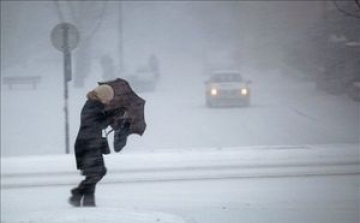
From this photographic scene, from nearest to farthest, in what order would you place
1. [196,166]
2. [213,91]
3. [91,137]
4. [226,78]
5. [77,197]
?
[91,137]
[77,197]
[196,166]
[226,78]
[213,91]

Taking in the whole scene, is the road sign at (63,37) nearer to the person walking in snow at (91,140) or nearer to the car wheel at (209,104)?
the person walking in snow at (91,140)

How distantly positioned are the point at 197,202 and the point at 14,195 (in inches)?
82.4

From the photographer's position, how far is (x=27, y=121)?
36.1 feet

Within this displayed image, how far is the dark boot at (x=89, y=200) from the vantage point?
16.4 ft

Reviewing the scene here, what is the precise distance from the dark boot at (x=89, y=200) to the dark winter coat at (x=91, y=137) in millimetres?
281

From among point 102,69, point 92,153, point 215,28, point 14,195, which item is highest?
point 215,28

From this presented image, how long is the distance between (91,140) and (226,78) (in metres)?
9.35

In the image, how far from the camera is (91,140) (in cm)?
445

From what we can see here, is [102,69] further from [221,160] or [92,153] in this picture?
[92,153]

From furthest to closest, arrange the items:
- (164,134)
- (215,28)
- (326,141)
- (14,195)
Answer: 1. (215,28)
2. (164,134)
3. (326,141)
4. (14,195)

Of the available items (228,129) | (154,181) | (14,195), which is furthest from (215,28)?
(14,195)

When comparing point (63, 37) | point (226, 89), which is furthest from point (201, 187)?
point (226, 89)

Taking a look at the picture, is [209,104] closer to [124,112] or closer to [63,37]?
[63,37]

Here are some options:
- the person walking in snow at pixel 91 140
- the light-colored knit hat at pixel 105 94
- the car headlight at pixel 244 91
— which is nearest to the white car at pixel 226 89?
the car headlight at pixel 244 91
